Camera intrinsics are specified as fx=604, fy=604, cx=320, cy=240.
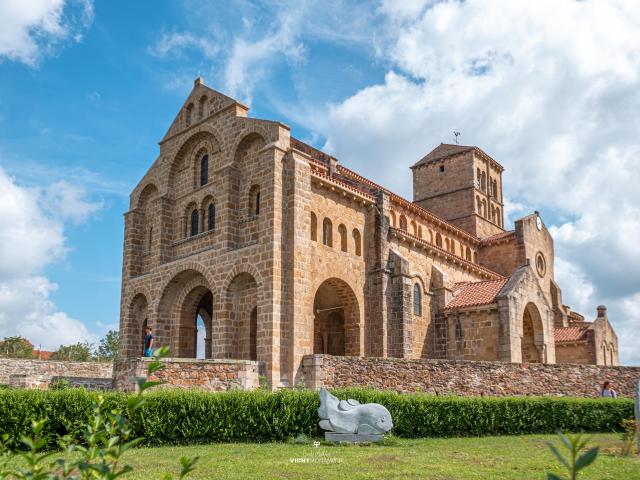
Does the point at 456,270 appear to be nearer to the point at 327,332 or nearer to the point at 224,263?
the point at 327,332

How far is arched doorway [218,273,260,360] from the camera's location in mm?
24312

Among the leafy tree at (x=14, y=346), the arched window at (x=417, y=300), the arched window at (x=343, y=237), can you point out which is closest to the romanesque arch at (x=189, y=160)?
the arched window at (x=343, y=237)

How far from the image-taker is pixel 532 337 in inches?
1241

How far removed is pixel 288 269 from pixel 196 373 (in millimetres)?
5676

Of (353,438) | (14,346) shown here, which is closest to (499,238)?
(353,438)

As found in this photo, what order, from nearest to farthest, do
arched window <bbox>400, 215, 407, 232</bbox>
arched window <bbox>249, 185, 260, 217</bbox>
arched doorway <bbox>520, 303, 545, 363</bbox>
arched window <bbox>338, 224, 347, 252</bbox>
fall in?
arched window <bbox>249, 185, 260, 217</bbox> → arched window <bbox>338, 224, 347, 252</bbox> → arched doorway <bbox>520, 303, 545, 363</bbox> → arched window <bbox>400, 215, 407, 232</bbox>

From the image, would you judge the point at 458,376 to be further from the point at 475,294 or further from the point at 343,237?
the point at 475,294

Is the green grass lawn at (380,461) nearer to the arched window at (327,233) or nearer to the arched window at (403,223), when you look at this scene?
the arched window at (327,233)

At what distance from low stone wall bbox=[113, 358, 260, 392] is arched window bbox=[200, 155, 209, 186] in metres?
11.2

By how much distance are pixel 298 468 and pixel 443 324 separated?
61.8ft

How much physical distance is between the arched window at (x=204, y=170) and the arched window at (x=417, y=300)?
1108 centimetres

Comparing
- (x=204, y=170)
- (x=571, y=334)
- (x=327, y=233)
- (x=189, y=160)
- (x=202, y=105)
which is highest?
(x=202, y=105)

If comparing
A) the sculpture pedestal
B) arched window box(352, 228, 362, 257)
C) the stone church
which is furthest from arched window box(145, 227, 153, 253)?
the sculpture pedestal

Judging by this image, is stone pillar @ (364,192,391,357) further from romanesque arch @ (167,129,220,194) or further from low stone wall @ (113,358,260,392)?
romanesque arch @ (167,129,220,194)
